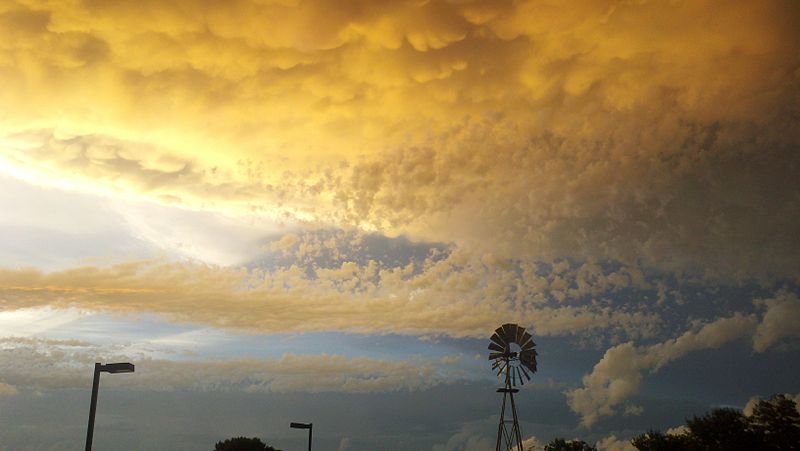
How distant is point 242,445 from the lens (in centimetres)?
4653

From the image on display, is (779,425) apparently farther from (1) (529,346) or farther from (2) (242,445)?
(2) (242,445)

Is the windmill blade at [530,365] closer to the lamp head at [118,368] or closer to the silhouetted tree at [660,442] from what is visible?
the silhouetted tree at [660,442]

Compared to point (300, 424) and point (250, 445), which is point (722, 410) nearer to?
point (300, 424)

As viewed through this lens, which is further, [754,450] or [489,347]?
[489,347]

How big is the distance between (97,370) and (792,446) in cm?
4304

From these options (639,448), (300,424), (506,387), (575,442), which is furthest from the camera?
(575,442)

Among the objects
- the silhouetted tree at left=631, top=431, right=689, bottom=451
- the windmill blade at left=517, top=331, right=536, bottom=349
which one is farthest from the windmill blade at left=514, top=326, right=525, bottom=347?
the silhouetted tree at left=631, top=431, right=689, bottom=451

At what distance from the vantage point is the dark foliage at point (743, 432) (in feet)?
128

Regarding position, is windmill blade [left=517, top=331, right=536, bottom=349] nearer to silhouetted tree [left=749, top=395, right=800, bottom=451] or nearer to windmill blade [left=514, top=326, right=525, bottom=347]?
windmill blade [left=514, top=326, right=525, bottom=347]

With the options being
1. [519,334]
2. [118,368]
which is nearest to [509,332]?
[519,334]

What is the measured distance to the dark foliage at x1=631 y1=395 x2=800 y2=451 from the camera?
39062 mm

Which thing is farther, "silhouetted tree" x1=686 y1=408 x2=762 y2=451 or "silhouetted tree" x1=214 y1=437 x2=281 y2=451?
"silhouetted tree" x1=214 y1=437 x2=281 y2=451

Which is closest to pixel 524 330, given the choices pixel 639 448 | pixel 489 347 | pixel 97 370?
pixel 489 347

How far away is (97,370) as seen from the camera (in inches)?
750
